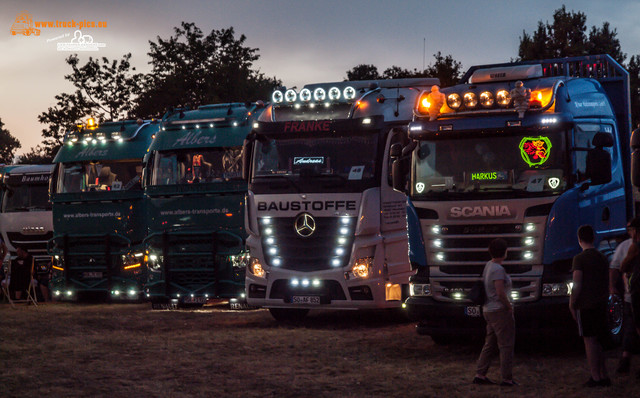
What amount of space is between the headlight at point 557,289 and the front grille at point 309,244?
162 inches

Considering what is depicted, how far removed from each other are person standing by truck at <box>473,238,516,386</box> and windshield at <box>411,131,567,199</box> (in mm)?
2065

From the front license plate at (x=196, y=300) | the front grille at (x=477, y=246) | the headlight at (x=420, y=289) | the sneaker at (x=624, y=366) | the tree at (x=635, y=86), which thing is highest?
the tree at (x=635, y=86)

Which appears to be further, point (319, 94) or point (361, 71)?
point (361, 71)

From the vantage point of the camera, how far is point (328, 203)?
51.3 feet

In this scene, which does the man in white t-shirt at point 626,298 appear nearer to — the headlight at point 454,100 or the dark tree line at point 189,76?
the headlight at point 454,100

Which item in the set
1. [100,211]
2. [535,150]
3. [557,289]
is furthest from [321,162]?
[100,211]

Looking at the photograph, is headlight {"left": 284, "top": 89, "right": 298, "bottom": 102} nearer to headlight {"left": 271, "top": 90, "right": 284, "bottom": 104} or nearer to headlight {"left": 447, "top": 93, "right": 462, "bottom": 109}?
headlight {"left": 271, "top": 90, "right": 284, "bottom": 104}

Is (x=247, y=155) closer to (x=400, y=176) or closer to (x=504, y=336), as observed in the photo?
(x=400, y=176)

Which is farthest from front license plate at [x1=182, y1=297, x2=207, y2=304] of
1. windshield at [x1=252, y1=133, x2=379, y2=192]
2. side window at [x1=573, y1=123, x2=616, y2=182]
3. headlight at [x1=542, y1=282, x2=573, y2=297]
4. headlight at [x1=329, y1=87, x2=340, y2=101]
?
side window at [x1=573, y1=123, x2=616, y2=182]

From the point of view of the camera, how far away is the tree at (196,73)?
44.4 meters

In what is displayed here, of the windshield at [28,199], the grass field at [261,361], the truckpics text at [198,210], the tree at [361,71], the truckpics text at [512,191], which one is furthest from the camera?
the tree at [361,71]

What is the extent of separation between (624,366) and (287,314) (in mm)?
7741

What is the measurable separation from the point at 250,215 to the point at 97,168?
656 cm

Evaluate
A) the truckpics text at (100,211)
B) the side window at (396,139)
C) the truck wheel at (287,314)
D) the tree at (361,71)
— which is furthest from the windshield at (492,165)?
the tree at (361,71)
